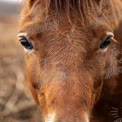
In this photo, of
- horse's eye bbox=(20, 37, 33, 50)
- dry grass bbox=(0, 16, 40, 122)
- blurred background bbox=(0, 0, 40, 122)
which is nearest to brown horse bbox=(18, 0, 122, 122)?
horse's eye bbox=(20, 37, 33, 50)

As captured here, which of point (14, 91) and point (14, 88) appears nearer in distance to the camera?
point (14, 91)

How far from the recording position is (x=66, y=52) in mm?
3775

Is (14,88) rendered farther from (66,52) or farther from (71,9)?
(66,52)

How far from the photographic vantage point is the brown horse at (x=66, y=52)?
11.9 ft

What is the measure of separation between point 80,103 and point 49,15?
955 mm

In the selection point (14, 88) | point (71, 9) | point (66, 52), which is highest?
point (71, 9)

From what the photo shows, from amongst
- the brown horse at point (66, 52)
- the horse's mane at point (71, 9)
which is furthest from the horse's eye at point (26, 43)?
the horse's mane at point (71, 9)

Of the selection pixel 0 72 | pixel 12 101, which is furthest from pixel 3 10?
pixel 12 101

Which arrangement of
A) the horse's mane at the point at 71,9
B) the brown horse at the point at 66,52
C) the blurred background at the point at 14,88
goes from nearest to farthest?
the brown horse at the point at 66,52, the horse's mane at the point at 71,9, the blurred background at the point at 14,88

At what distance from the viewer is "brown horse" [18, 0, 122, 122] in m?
3.62

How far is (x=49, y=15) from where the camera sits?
3.99 metres

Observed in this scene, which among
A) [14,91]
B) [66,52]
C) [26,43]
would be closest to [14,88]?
[14,91]

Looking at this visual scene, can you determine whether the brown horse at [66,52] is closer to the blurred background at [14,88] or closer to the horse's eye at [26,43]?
the horse's eye at [26,43]

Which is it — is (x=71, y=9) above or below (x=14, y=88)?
above
